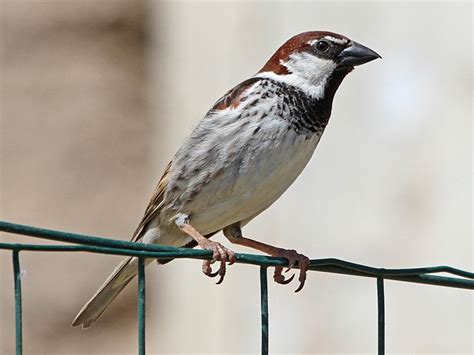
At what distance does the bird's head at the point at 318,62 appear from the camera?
11.6ft

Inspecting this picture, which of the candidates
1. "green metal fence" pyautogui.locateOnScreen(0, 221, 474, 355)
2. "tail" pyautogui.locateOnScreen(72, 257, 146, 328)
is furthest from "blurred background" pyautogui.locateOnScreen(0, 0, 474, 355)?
"green metal fence" pyautogui.locateOnScreen(0, 221, 474, 355)

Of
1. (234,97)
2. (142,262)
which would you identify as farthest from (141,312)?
(234,97)

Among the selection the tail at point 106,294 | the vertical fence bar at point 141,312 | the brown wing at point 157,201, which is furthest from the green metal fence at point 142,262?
the brown wing at point 157,201

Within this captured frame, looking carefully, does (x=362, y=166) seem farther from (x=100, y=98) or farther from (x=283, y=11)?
(x=100, y=98)

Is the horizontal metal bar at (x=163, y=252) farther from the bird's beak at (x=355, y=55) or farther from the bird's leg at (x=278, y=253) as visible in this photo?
the bird's beak at (x=355, y=55)

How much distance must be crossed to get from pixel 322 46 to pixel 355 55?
11cm

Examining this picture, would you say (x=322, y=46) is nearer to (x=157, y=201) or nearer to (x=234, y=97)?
(x=234, y=97)

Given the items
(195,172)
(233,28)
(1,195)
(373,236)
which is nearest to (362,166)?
(373,236)

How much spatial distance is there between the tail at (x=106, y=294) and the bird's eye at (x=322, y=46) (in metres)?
0.76

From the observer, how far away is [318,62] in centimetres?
360

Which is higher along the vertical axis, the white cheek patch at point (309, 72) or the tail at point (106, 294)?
the white cheek patch at point (309, 72)

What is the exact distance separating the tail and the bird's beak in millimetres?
768

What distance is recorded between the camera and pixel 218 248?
120 inches

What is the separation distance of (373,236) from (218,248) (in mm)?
2218
